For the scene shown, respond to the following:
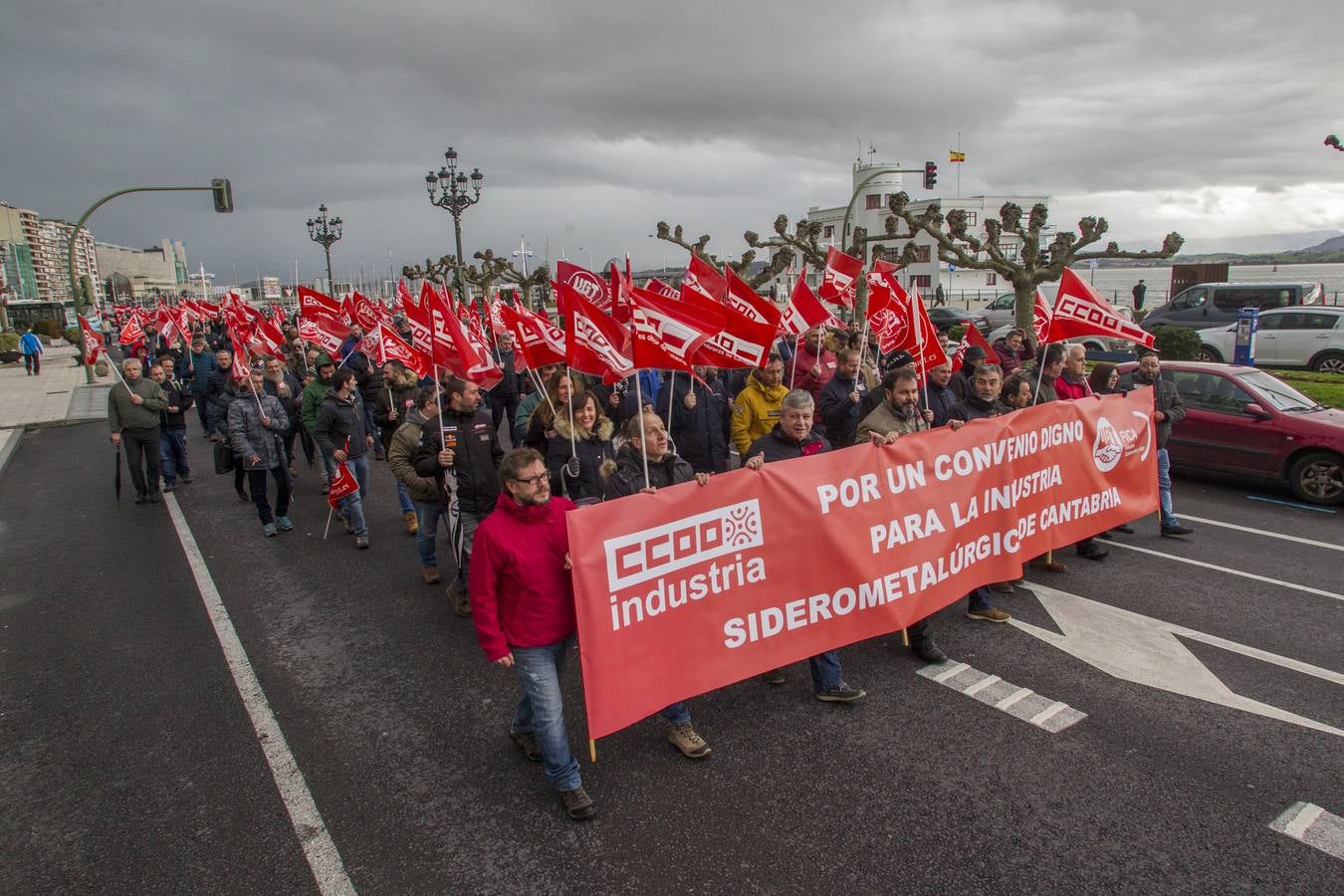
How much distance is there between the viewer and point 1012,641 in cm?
557

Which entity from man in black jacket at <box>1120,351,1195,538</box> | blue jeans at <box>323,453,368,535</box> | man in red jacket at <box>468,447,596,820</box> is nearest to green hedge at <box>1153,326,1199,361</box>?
man in black jacket at <box>1120,351,1195,538</box>

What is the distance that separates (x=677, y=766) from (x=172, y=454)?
1017 cm

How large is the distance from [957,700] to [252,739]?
4109 millimetres

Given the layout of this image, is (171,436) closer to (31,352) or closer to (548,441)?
(548,441)

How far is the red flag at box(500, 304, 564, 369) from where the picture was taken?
663cm

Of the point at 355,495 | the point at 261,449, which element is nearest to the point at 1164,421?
the point at 355,495

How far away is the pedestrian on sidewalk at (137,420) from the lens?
32.7 feet

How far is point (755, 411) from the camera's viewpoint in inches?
282

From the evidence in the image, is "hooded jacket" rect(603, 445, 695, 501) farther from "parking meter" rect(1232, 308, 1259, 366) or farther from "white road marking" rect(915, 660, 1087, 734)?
"parking meter" rect(1232, 308, 1259, 366)

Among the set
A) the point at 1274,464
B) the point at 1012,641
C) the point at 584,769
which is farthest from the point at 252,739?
the point at 1274,464

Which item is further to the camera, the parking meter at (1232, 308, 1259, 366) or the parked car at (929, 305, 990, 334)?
the parked car at (929, 305, 990, 334)

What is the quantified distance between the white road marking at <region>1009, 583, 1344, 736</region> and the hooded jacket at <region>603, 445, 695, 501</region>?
9.40ft

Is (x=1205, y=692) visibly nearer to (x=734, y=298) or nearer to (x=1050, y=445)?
(x=1050, y=445)

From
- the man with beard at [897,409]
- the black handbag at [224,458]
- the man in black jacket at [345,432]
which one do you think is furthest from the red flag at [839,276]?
the black handbag at [224,458]
